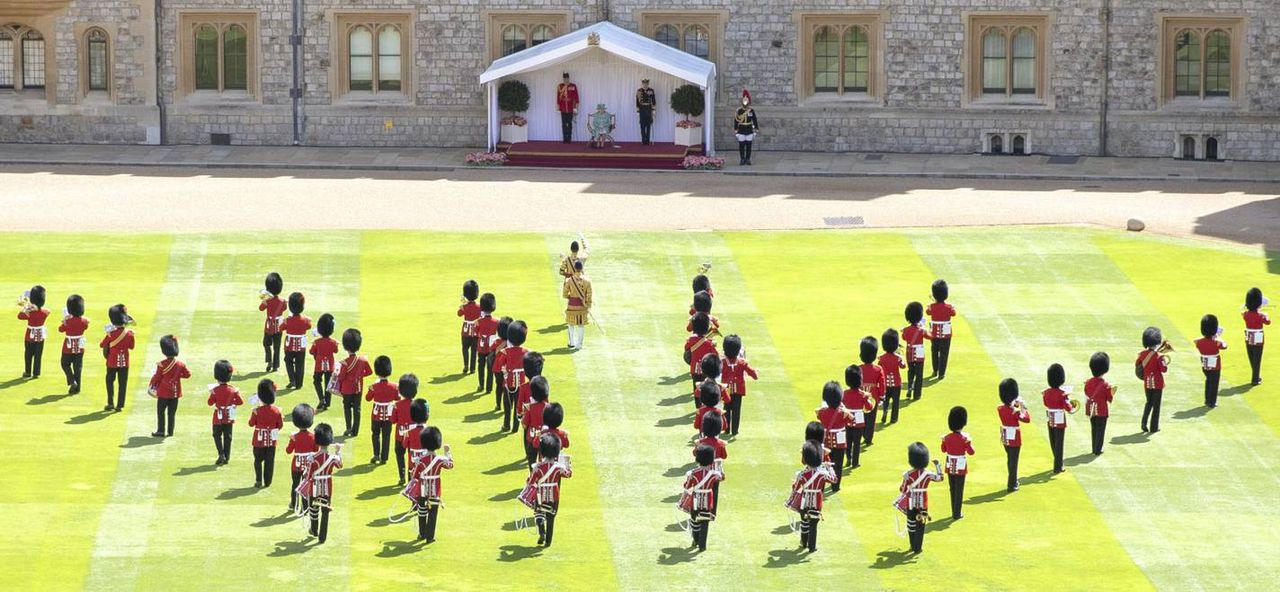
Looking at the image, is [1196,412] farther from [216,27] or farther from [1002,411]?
[216,27]

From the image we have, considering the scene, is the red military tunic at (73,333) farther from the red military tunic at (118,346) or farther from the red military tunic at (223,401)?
the red military tunic at (223,401)

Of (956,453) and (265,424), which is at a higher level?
(265,424)

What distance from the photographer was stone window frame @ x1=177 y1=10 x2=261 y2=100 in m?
57.8

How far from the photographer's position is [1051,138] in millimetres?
56656

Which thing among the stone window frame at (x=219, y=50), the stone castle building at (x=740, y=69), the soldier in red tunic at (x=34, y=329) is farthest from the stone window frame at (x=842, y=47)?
the soldier in red tunic at (x=34, y=329)

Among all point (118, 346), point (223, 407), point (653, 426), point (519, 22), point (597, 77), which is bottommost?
point (653, 426)

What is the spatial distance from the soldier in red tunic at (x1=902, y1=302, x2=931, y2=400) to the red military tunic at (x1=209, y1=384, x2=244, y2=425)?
951 centimetres

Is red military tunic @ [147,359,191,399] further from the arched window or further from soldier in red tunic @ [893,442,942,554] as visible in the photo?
the arched window

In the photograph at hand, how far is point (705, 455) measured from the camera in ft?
88.1

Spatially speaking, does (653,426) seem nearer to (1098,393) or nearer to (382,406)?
(382,406)

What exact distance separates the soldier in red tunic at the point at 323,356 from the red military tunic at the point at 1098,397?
399 inches

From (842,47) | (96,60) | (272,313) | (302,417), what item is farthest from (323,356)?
(96,60)

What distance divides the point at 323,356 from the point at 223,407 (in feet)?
9.80

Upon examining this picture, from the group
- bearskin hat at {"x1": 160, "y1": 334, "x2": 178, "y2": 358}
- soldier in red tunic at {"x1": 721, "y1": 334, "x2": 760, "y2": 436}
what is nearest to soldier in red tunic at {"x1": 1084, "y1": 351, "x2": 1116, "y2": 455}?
soldier in red tunic at {"x1": 721, "y1": 334, "x2": 760, "y2": 436}
